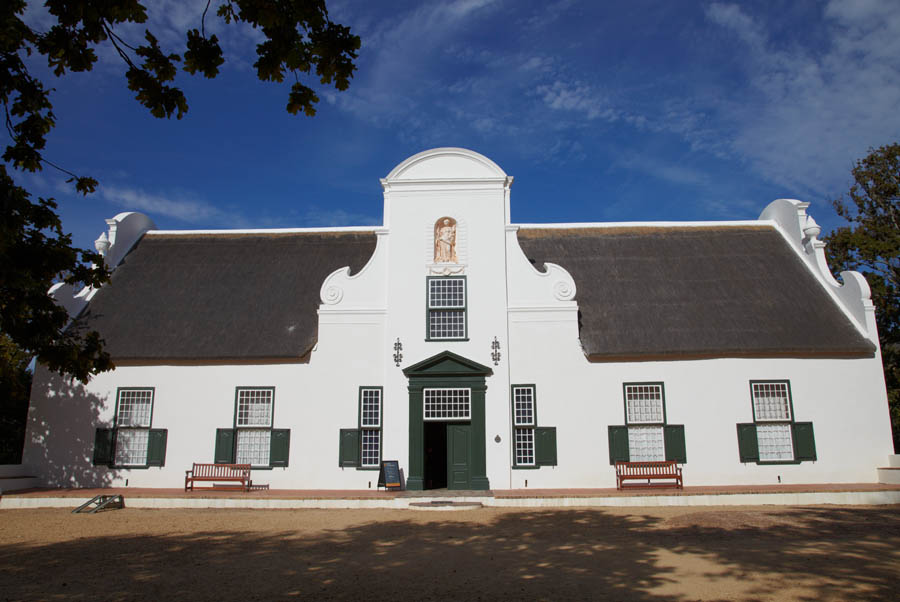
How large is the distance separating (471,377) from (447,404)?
36.6 inches

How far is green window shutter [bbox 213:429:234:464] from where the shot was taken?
53.6 ft

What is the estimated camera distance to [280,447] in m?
16.3

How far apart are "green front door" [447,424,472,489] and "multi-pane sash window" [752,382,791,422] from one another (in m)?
7.39

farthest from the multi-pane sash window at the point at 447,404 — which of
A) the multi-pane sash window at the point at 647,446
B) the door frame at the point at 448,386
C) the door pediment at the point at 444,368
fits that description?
the multi-pane sash window at the point at 647,446

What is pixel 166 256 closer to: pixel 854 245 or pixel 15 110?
pixel 15 110

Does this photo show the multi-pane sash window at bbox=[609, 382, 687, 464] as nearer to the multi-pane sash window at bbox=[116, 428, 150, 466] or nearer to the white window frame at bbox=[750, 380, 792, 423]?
the white window frame at bbox=[750, 380, 792, 423]

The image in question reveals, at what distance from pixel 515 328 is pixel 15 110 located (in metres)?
12.3

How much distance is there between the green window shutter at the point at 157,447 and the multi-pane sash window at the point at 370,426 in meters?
5.14

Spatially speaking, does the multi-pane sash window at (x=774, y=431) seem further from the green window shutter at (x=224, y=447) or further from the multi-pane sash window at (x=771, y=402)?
the green window shutter at (x=224, y=447)

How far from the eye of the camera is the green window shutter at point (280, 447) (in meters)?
16.3

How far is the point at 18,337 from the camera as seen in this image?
6.87 meters

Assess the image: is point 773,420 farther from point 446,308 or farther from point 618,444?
point 446,308

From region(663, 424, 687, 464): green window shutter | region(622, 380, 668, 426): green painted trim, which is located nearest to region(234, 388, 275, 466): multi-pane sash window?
region(622, 380, 668, 426): green painted trim

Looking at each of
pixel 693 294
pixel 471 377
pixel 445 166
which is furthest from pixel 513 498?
pixel 445 166
